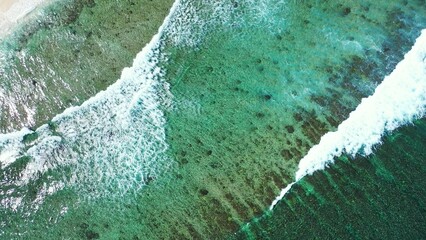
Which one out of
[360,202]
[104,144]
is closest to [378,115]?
[360,202]

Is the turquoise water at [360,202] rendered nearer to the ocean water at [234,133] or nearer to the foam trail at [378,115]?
the ocean water at [234,133]

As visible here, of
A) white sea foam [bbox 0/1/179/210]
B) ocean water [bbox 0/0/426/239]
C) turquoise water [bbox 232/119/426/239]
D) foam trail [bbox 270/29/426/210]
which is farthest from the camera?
foam trail [bbox 270/29/426/210]

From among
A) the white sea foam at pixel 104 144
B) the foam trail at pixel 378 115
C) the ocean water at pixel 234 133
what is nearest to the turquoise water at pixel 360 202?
the ocean water at pixel 234 133

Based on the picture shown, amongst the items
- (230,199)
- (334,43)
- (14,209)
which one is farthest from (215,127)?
(14,209)

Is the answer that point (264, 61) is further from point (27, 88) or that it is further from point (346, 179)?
point (27, 88)

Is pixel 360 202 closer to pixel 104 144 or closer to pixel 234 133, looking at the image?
pixel 234 133

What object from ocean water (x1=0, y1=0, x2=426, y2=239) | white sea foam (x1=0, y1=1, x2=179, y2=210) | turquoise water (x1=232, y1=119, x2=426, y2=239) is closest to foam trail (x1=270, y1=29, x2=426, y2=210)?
ocean water (x1=0, y1=0, x2=426, y2=239)

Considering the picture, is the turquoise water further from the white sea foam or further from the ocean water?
the white sea foam
